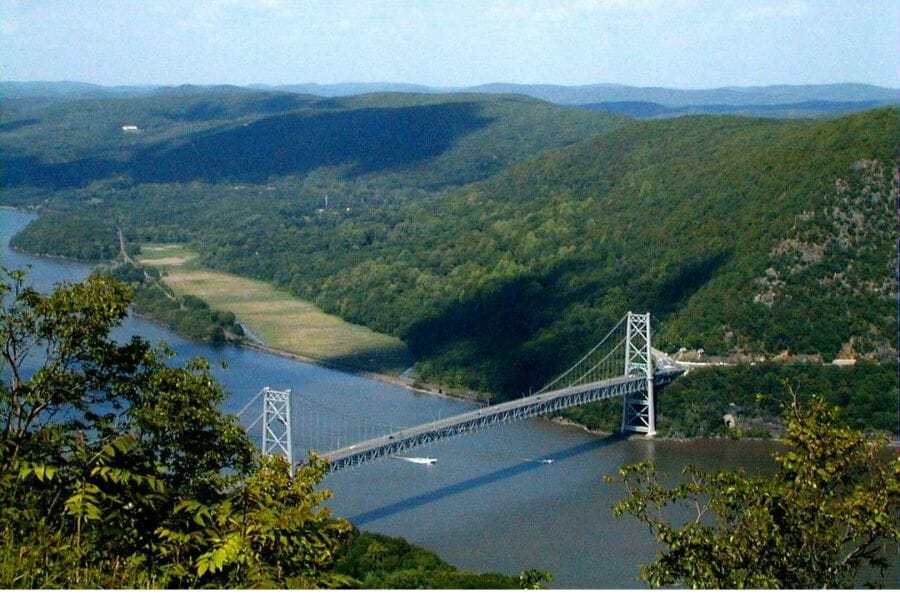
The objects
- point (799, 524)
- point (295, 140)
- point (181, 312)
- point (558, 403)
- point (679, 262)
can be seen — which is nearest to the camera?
point (799, 524)

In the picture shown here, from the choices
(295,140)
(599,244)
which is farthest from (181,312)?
(295,140)

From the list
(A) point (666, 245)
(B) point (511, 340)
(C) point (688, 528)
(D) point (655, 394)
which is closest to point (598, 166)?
(A) point (666, 245)

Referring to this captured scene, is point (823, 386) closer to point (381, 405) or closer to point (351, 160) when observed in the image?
point (381, 405)

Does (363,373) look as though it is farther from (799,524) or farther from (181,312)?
(799,524)

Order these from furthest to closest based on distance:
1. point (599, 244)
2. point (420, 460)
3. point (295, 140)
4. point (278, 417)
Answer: point (295, 140) < point (599, 244) < point (420, 460) < point (278, 417)

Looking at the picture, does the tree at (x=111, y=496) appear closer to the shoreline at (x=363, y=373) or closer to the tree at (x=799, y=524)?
the tree at (x=799, y=524)

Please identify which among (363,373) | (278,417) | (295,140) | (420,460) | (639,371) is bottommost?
(363,373)

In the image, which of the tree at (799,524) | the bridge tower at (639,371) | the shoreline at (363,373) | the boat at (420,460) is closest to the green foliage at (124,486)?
the tree at (799,524)
